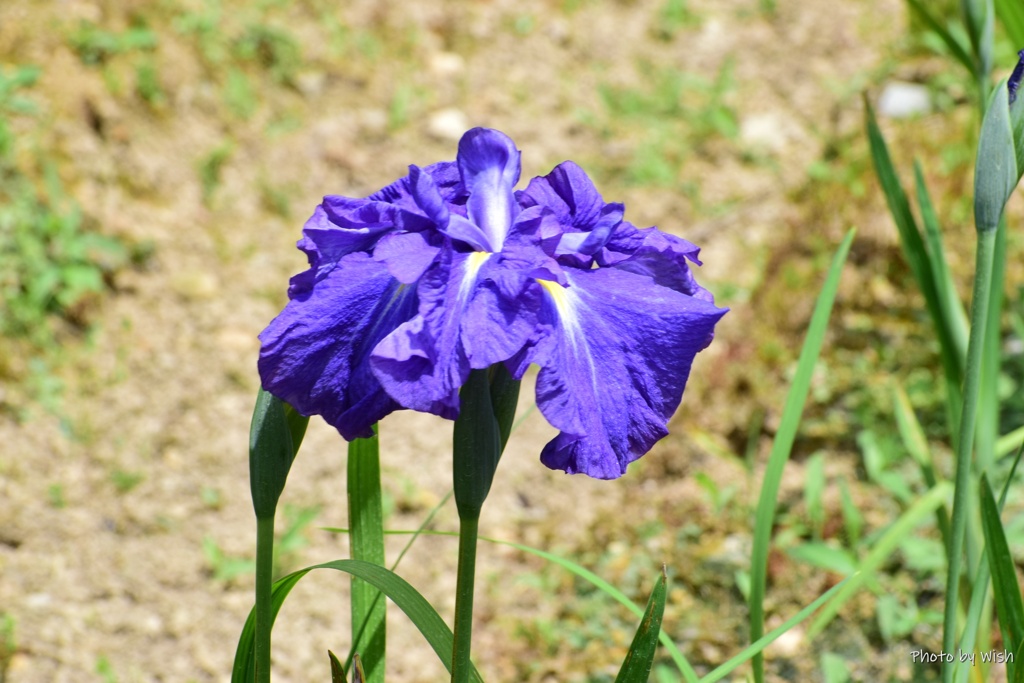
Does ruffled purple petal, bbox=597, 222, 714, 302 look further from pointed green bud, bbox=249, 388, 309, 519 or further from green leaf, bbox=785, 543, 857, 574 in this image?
green leaf, bbox=785, 543, 857, 574

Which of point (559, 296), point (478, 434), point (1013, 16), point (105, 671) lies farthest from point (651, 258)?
point (105, 671)

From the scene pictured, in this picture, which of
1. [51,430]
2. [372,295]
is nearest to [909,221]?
[372,295]

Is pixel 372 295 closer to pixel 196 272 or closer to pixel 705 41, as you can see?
pixel 196 272

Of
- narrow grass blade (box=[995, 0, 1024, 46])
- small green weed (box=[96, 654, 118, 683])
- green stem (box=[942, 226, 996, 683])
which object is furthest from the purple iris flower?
small green weed (box=[96, 654, 118, 683])

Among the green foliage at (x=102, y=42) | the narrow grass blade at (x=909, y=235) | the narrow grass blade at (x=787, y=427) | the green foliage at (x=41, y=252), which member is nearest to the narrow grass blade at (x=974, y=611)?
the narrow grass blade at (x=787, y=427)

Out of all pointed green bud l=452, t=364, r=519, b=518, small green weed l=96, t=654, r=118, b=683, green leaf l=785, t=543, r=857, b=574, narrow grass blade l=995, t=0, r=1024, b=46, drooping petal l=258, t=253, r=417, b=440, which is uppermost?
narrow grass blade l=995, t=0, r=1024, b=46

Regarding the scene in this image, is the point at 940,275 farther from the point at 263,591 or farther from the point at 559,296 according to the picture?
the point at 263,591
